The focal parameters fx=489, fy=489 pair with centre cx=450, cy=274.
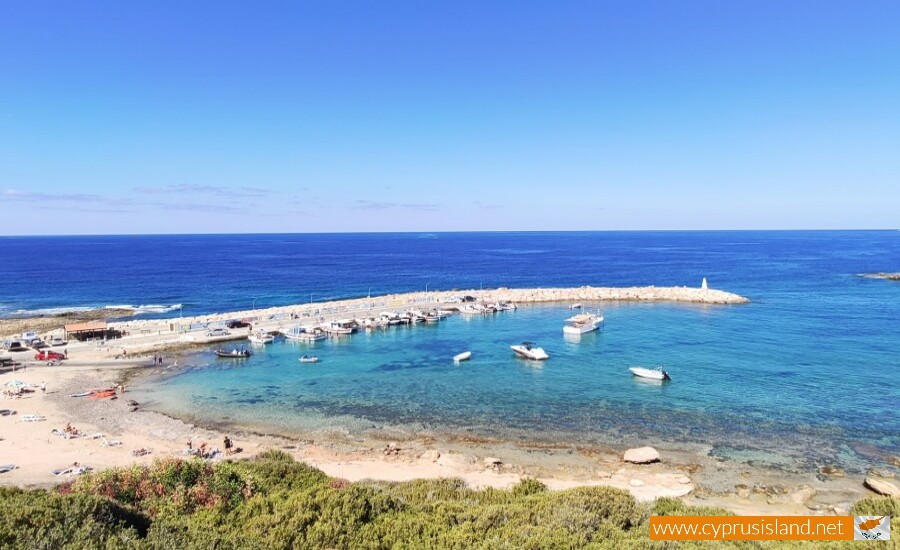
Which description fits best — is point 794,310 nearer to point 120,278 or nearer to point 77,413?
point 77,413

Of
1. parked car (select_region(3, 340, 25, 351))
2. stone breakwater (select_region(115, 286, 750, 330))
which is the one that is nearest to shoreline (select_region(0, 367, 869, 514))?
parked car (select_region(3, 340, 25, 351))

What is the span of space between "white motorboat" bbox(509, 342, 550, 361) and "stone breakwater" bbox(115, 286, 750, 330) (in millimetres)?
25355

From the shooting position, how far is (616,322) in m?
63.4

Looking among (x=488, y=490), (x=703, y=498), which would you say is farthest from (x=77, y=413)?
(x=703, y=498)

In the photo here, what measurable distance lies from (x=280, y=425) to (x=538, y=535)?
2460 cm

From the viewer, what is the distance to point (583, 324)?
189ft

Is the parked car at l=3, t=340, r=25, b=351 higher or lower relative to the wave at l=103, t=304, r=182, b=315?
higher

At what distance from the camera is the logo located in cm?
1144

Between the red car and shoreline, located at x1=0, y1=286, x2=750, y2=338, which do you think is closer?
the red car

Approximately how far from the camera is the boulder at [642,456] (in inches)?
1011

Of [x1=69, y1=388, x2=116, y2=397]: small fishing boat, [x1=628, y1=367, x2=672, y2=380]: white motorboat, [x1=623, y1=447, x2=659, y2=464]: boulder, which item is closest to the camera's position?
[x1=623, y1=447, x2=659, y2=464]: boulder

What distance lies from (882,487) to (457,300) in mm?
57854

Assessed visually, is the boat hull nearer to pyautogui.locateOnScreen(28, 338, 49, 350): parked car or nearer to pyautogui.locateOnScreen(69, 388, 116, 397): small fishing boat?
pyautogui.locateOnScreen(69, 388, 116, 397): small fishing boat

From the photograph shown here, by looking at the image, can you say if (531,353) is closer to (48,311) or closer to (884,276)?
(48,311)
